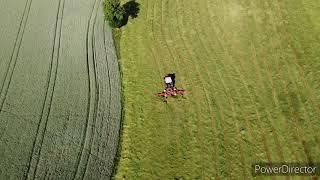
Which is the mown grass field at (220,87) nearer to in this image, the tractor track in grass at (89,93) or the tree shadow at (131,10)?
the tree shadow at (131,10)

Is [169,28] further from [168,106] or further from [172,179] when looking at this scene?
[172,179]

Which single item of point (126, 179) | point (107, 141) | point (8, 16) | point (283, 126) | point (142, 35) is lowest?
point (126, 179)

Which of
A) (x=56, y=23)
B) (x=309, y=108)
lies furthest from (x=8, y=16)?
(x=309, y=108)

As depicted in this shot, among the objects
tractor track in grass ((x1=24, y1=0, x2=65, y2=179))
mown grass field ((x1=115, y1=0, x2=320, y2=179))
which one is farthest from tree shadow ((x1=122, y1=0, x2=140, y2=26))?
tractor track in grass ((x1=24, y1=0, x2=65, y2=179))

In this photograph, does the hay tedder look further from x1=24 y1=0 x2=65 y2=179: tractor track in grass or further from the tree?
the tree
